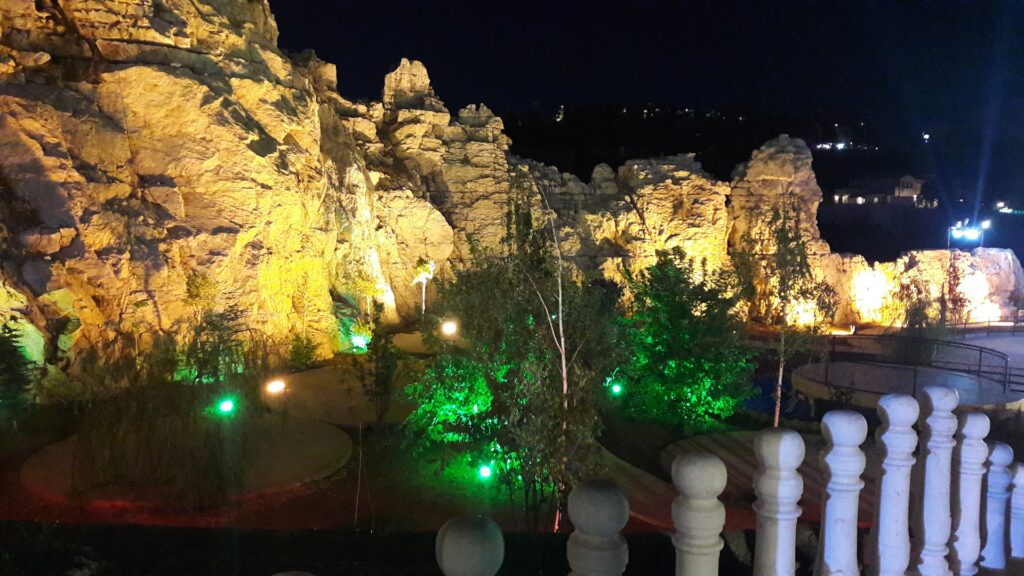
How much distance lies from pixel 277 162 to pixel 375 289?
5.44m

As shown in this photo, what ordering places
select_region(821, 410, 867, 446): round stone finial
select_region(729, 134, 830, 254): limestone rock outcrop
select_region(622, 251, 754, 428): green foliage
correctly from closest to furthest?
select_region(821, 410, 867, 446): round stone finial → select_region(622, 251, 754, 428): green foliage → select_region(729, 134, 830, 254): limestone rock outcrop

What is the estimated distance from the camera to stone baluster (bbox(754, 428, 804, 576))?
2656 mm

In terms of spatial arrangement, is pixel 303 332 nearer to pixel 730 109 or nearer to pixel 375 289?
pixel 375 289

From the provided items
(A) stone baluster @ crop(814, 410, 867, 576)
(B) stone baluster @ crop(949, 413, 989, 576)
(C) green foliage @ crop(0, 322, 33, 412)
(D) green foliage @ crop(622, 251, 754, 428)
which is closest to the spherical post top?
(B) stone baluster @ crop(949, 413, 989, 576)

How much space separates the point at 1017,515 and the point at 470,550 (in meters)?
3.35

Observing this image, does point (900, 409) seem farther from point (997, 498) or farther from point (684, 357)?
point (684, 357)

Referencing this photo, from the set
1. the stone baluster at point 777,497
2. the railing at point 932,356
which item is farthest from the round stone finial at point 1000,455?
the railing at point 932,356

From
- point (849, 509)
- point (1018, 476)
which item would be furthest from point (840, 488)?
point (1018, 476)

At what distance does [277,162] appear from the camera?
56.4 ft

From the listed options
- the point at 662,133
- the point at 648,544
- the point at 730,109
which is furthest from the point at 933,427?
the point at 730,109

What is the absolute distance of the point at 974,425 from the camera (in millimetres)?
3320

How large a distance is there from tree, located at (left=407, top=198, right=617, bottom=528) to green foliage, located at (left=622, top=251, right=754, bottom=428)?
3.75m

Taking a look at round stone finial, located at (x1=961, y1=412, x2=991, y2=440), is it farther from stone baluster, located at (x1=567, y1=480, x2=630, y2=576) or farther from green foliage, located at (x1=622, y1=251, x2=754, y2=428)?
green foliage, located at (x1=622, y1=251, x2=754, y2=428)

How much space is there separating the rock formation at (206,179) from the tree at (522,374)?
8.05 ft
